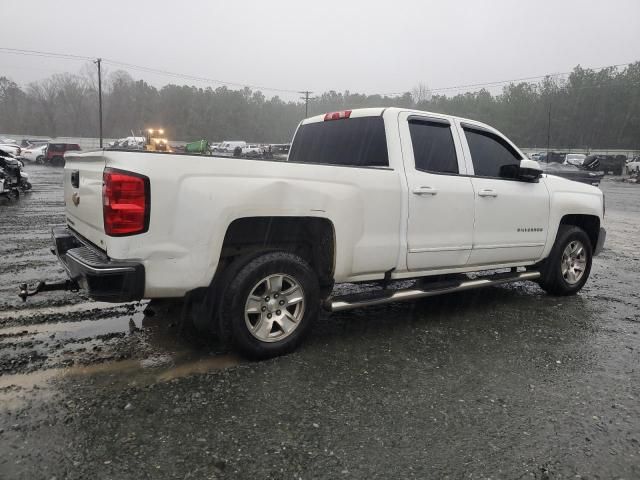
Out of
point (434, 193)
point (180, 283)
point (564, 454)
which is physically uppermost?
point (434, 193)

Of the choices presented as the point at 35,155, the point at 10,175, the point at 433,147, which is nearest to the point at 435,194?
the point at 433,147

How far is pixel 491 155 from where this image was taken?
199 inches

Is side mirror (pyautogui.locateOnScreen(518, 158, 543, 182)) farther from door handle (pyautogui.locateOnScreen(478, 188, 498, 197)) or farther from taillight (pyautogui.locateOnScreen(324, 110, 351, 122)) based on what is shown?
taillight (pyautogui.locateOnScreen(324, 110, 351, 122))

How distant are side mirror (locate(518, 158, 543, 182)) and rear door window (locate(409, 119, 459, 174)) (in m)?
0.81

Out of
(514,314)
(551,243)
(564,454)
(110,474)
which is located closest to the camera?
(110,474)

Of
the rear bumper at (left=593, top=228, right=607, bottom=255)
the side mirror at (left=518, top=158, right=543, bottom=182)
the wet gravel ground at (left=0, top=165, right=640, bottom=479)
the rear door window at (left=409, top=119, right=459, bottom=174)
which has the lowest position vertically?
the wet gravel ground at (left=0, top=165, right=640, bottom=479)

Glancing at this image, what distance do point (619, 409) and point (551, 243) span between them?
8.74 ft

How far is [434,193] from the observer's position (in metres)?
4.30

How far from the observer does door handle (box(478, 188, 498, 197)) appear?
4.68 meters

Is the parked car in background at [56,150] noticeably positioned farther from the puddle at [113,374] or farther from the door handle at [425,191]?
the door handle at [425,191]

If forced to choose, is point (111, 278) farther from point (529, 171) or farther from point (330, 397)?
point (529, 171)

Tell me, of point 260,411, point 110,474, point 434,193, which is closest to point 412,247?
point 434,193

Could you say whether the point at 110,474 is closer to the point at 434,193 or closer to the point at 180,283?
the point at 180,283

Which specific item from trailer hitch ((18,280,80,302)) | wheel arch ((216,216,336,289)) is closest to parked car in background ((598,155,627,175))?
wheel arch ((216,216,336,289))
